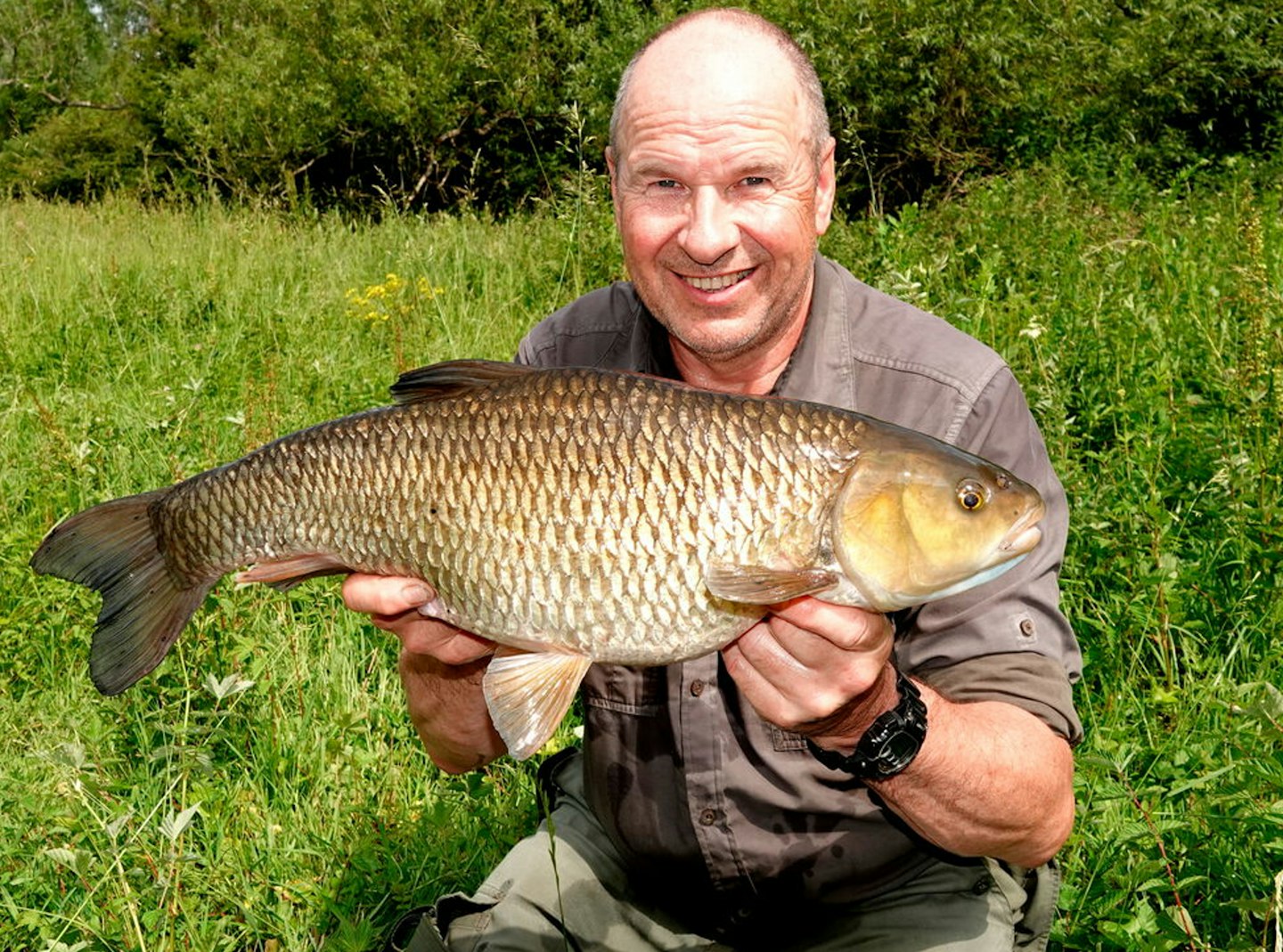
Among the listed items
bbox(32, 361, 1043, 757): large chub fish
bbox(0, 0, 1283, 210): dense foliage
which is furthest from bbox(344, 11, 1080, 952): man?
bbox(0, 0, 1283, 210): dense foliage

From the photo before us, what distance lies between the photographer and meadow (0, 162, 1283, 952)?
6.56 feet

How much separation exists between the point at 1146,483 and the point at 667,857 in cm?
146

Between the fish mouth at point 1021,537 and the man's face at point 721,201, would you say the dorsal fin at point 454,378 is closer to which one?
the man's face at point 721,201

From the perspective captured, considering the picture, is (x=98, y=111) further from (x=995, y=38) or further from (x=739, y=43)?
(x=739, y=43)

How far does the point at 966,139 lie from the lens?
388 inches

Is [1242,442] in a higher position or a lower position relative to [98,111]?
higher

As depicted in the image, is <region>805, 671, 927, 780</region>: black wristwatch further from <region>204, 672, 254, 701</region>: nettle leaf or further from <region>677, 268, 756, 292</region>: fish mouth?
<region>204, 672, 254, 701</region>: nettle leaf

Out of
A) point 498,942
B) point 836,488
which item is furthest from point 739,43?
point 498,942

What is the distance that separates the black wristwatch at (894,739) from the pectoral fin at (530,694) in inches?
15.0

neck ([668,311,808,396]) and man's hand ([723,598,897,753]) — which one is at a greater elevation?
Result: neck ([668,311,808,396])

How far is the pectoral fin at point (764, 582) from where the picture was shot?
4.56 feet

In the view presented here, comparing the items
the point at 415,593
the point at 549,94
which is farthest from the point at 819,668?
the point at 549,94

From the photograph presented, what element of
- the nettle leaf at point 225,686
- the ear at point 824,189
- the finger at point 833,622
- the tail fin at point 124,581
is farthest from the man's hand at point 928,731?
the nettle leaf at point 225,686

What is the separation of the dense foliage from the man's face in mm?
1857
